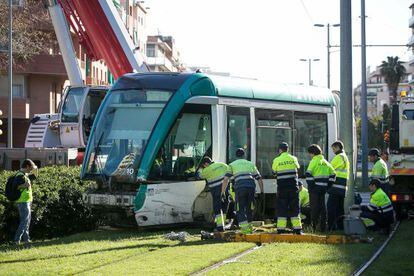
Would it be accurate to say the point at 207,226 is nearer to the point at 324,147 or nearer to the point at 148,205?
the point at 148,205

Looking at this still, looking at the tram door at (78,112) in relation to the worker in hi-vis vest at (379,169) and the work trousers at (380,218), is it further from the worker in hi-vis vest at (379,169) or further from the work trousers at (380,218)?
the work trousers at (380,218)

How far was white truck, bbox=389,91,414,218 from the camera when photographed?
810 inches

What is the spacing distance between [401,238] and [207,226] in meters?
4.06

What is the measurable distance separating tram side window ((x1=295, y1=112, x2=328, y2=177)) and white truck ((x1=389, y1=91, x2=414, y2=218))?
192 centimetres

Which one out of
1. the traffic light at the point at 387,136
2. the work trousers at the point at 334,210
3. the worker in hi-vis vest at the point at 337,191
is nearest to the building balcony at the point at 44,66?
the traffic light at the point at 387,136

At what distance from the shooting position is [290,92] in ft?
65.2

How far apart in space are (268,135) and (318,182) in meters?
2.44

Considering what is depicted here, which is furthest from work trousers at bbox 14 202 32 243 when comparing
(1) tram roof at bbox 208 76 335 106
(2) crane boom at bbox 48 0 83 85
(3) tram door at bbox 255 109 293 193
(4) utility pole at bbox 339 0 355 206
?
(2) crane boom at bbox 48 0 83 85

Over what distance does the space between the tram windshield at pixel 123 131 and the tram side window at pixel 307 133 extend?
4.64 meters

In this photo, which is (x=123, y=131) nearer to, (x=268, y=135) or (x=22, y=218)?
(x=22, y=218)

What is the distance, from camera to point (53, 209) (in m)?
17.0

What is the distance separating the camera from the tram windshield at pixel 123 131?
52.6 feet

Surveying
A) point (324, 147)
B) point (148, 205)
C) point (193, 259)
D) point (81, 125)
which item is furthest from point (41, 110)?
point (193, 259)

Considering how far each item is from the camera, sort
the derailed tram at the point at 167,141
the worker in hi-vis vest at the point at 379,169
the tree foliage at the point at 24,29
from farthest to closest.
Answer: the tree foliage at the point at 24,29
the worker in hi-vis vest at the point at 379,169
the derailed tram at the point at 167,141
